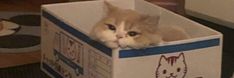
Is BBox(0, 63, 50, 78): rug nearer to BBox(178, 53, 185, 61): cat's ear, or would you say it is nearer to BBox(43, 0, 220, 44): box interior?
BBox(43, 0, 220, 44): box interior

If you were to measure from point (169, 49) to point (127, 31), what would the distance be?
16cm

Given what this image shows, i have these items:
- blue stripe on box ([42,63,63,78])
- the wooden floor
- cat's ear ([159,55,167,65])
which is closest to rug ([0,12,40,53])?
the wooden floor

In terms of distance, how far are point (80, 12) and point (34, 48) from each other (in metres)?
0.49

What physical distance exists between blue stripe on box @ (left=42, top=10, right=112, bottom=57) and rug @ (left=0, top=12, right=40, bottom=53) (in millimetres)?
491

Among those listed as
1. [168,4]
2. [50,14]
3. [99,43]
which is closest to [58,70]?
[50,14]

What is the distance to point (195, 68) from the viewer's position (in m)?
1.33

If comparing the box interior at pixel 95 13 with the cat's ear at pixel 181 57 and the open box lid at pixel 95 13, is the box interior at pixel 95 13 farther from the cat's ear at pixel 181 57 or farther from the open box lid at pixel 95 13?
the cat's ear at pixel 181 57

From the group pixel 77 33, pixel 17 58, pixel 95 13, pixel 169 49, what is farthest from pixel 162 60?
pixel 17 58

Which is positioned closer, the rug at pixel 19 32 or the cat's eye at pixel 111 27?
the cat's eye at pixel 111 27

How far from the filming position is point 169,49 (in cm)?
125

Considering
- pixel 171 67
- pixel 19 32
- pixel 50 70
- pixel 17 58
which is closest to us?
pixel 171 67

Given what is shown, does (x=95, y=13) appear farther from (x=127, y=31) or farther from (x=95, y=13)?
(x=127, y=31)

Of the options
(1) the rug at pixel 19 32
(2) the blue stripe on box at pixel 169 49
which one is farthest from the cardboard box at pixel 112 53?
(1) the rug at pixel 19 32

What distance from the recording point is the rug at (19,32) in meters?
2.03
